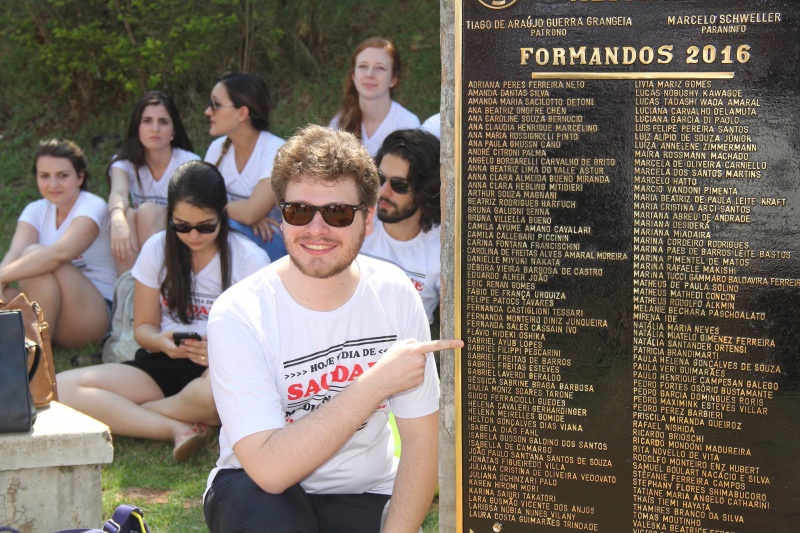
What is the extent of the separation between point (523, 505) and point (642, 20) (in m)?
1.61

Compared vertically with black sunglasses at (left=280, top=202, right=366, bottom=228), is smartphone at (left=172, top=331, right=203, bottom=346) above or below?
below

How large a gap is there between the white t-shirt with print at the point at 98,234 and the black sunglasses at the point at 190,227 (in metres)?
1.63

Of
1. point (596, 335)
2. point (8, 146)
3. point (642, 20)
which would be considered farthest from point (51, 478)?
point (8, 146)

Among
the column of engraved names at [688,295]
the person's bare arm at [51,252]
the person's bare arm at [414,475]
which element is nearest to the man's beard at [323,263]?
the person's bare arm at [414,475]

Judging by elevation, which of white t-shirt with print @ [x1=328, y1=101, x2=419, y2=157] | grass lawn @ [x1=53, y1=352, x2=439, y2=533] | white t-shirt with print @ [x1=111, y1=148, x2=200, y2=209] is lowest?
grass lawn @ [x1=53, y1=352, x2=439, y2=533]

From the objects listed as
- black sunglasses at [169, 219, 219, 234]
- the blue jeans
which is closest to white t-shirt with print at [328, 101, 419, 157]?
the blue jeans

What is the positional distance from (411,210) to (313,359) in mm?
2286

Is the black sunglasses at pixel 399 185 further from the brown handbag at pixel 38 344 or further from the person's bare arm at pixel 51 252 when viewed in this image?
the person's bare arm at pixel 51 252

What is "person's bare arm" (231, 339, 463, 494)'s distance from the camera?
2.92 meters

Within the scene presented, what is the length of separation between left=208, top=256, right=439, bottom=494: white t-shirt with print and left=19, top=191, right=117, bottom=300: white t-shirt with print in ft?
11.9

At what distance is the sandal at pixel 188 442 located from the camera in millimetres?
4848

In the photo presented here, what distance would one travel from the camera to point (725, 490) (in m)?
3.00

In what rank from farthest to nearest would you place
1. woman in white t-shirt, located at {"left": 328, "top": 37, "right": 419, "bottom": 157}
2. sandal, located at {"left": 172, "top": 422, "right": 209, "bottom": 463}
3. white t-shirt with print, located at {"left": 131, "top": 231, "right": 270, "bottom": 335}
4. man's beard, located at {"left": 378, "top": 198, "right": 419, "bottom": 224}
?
1. woman in white t-shirt, located at {"left": 328, "top": 37, "right": 419, "bottom": 157}
2. man's beard, located at {"left": 378, "top": 198, "right": 419, "bottom": 224}
3. white t-shirt with print, located at {"left": 131, "top": 231, "right": 270, "bottom": 335}
4. sandal, located at {"left": 172, "top": 422, "right": 209, "bottom": 463}

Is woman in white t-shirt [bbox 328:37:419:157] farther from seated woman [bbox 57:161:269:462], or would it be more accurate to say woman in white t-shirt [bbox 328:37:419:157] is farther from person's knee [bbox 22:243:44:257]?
person's knee [bbox 22:243:44:257]
